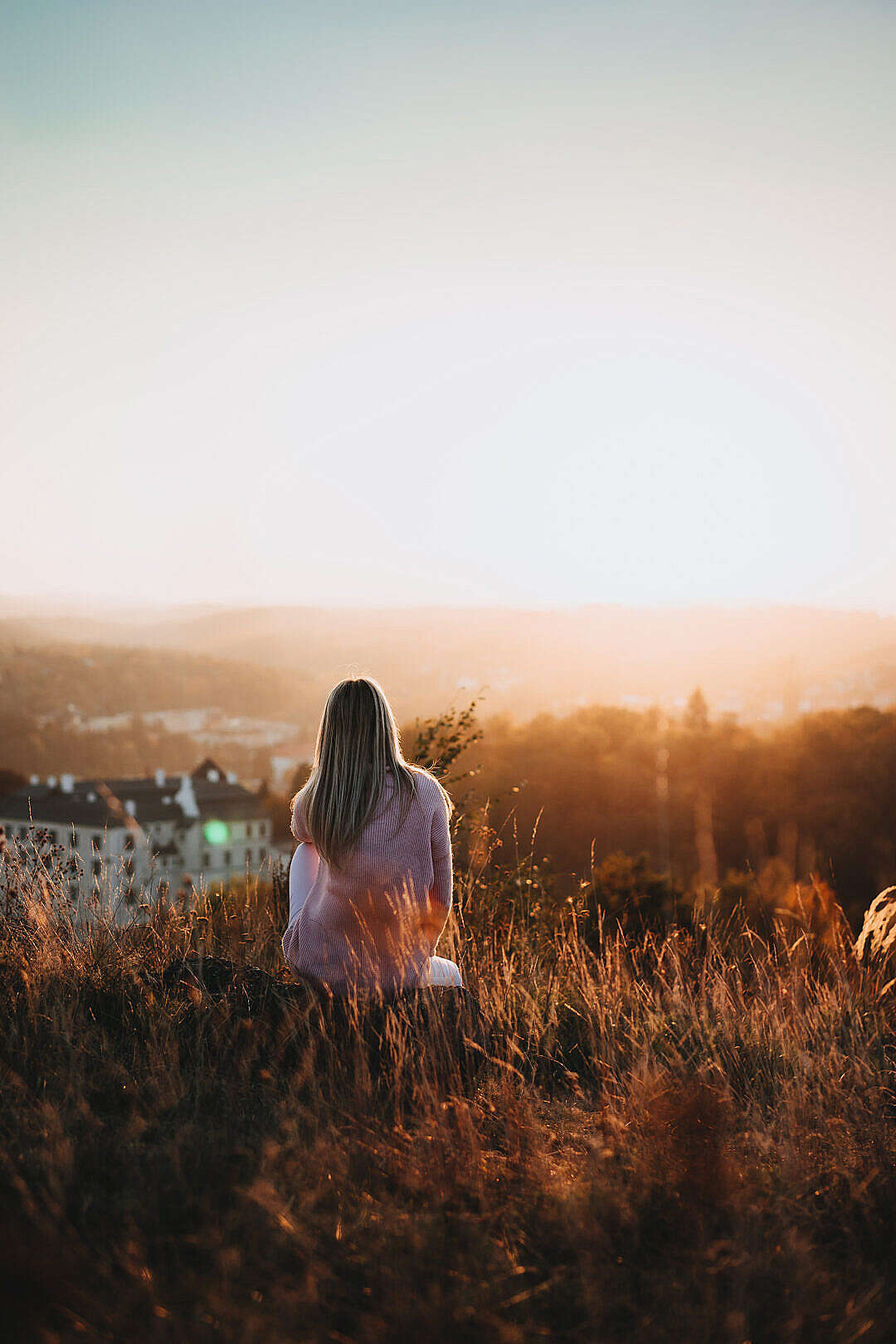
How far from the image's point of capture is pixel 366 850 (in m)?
3.14

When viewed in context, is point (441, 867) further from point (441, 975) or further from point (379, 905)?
point (441, 975)

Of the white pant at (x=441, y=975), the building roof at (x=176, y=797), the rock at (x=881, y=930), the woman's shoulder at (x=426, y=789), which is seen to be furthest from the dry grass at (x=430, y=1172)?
the building roof at (x=176, y=797)

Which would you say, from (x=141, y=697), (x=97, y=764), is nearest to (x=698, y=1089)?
(x=97, y=764)

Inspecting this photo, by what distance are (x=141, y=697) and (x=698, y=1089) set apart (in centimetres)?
2577

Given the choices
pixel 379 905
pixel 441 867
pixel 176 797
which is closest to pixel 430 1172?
pixel 379 905

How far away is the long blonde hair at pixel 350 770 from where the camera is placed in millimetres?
3123

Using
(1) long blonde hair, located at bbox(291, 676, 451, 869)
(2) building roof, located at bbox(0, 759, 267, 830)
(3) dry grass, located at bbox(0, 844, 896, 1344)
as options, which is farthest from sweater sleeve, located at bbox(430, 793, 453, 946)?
(2) building roof, located at bbox(0, 759, 267, 830)

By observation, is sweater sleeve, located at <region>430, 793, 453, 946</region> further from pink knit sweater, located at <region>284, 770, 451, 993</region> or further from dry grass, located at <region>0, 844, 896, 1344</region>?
dry grass, located at <region>0, 844, 896, 1344</region>

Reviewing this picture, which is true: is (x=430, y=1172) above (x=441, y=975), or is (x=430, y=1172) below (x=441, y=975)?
below

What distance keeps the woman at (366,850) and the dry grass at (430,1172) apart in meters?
0.22

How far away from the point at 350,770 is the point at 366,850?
0.88 ft

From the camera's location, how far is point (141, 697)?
26.9m

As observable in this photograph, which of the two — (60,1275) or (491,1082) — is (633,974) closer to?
(491,1082)

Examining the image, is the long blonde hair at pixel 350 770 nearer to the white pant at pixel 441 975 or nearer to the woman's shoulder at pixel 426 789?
the woman's shoulder at pixel 426 789
